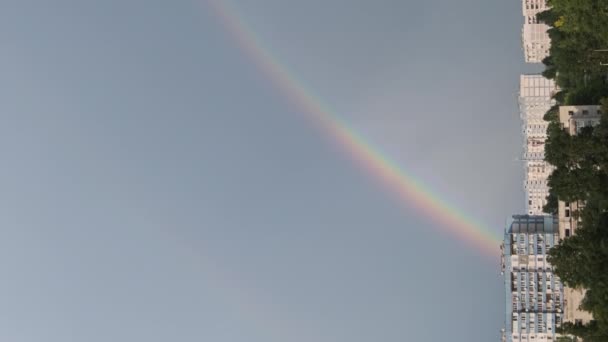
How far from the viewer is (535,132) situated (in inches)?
7397

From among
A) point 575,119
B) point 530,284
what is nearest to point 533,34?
point 530,284

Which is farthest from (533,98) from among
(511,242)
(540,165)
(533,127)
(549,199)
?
(549,199)

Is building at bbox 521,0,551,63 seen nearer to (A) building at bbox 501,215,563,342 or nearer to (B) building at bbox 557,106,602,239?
(A) building at bbox 501,215,563,342

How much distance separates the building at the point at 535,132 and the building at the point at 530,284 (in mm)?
22607

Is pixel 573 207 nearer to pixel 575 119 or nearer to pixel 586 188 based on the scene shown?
pixel 575 119

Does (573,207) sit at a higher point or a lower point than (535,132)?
lower

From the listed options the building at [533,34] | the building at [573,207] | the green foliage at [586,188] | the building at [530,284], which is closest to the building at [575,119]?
the building at [573,207]

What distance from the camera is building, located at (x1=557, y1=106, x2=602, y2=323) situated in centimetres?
7819

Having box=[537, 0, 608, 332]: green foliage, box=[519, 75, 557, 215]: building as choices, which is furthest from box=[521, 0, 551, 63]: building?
box=[537, 0, 608, 332]: green foliage

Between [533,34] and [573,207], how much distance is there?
4067 inches

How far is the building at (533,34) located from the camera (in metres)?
175

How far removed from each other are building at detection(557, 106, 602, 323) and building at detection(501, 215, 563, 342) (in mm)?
57624

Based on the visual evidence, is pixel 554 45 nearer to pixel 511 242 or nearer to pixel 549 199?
pixel 549 199

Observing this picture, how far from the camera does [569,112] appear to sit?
86812 millimetres
